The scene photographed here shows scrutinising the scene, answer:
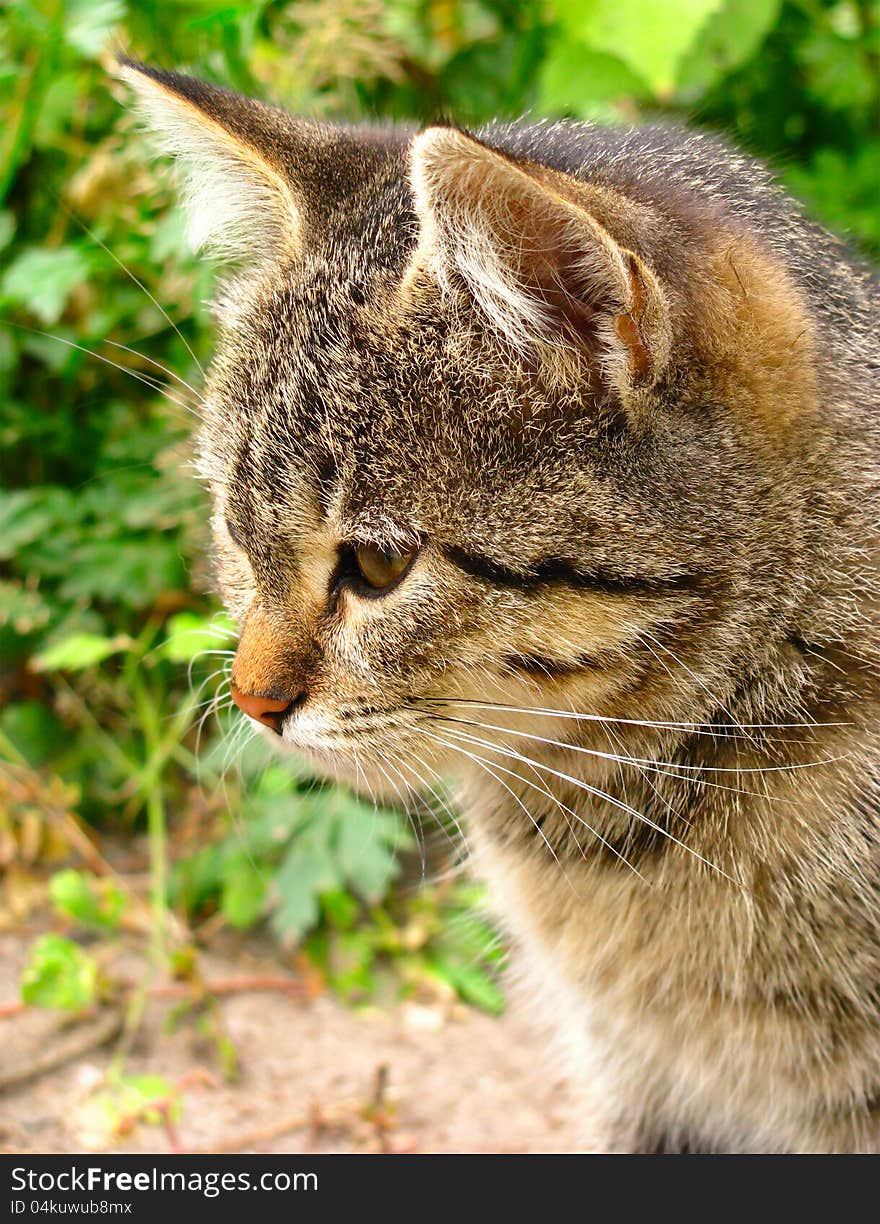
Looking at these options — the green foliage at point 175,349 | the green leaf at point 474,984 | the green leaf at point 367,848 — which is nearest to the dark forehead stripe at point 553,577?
the green foliage at point 175,349

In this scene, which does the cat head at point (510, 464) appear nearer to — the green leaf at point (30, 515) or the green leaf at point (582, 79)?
the green leaf at point (582, 79)

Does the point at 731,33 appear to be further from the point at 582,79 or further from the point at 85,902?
the point at 85,902

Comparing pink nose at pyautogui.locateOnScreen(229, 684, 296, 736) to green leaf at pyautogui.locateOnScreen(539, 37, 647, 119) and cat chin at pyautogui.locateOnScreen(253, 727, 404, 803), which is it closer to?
cat chin at pyautogui.locateOnScreen(253, 727, 404, 803)

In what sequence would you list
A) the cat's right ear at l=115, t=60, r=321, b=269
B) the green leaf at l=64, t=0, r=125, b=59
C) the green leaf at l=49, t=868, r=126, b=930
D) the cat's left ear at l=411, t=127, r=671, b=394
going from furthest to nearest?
the green leaf at l=49, t=868, r=126, b=930, the green leaf at l=64, t=0, r=125, b=59, the cat's right ear at l=115, t=60, r=321, b=269, the cat's left ear at l=411, t=127, r=671, b=394

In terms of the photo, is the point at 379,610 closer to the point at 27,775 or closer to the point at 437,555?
the point at 437,555

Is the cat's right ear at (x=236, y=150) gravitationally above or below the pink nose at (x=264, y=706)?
above

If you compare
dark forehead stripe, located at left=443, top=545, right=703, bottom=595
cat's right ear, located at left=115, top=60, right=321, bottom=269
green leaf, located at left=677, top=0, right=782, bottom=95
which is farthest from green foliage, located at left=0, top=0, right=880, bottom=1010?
dark forehead stripe, located at left=443, top=545, right=703, bottom=595

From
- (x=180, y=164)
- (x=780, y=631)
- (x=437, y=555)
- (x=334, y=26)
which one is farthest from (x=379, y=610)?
(x=334, y=26)
